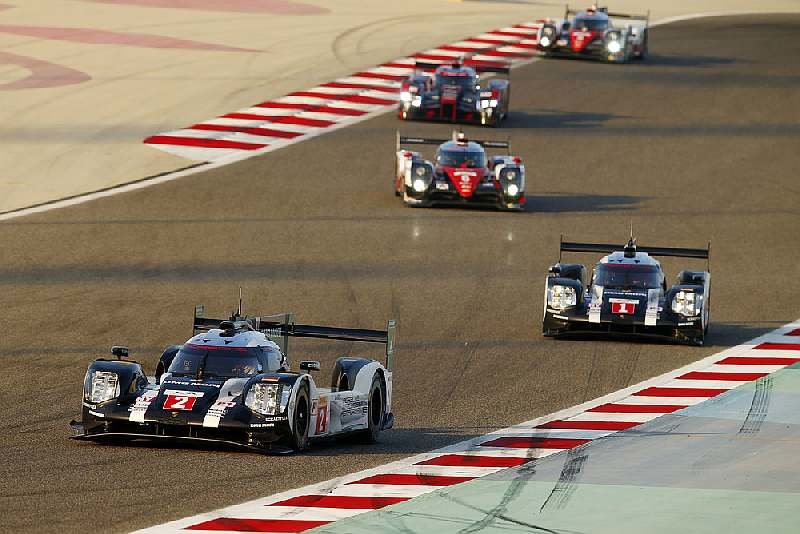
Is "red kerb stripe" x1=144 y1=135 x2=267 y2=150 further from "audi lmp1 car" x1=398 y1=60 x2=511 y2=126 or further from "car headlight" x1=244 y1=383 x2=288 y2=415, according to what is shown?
"car headlight" x1=244 y1=383 x2=288 y2=415

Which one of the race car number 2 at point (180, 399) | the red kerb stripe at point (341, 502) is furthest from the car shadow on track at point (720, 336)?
the red kerb stripe at point (341, 502)

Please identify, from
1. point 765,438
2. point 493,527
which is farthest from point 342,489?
point 765,438

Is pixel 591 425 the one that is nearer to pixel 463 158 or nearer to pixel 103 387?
pixel 103 387

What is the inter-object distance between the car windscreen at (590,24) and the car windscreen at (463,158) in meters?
19.9

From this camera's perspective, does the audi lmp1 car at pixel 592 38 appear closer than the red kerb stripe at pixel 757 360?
No

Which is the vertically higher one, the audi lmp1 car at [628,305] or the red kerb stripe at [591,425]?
the audi lmp1 car at [628,305]

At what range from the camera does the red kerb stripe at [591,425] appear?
2083cm

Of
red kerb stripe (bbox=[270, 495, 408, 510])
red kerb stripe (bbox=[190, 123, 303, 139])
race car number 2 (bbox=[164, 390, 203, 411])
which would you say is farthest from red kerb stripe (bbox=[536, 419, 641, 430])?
red kerb stripe (bbox=[190, 123, 303, 139])

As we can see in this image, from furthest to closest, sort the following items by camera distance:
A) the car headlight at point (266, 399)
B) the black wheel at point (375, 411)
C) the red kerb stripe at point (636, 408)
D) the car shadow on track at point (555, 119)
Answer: the car shadow on track at point (555, 119) < the red kerb stripe at point (636, 408) < the black wheel at point (375, 411) < the car headlight at point (266, 399)

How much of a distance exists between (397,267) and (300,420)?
14289 millimetres

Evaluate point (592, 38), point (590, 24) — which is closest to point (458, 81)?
point (590, 24)

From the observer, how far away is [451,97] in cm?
4572

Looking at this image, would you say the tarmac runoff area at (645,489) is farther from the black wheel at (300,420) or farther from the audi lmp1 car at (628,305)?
the audi lmp1 car at (628,305)

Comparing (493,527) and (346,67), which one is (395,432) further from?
(346,67)
